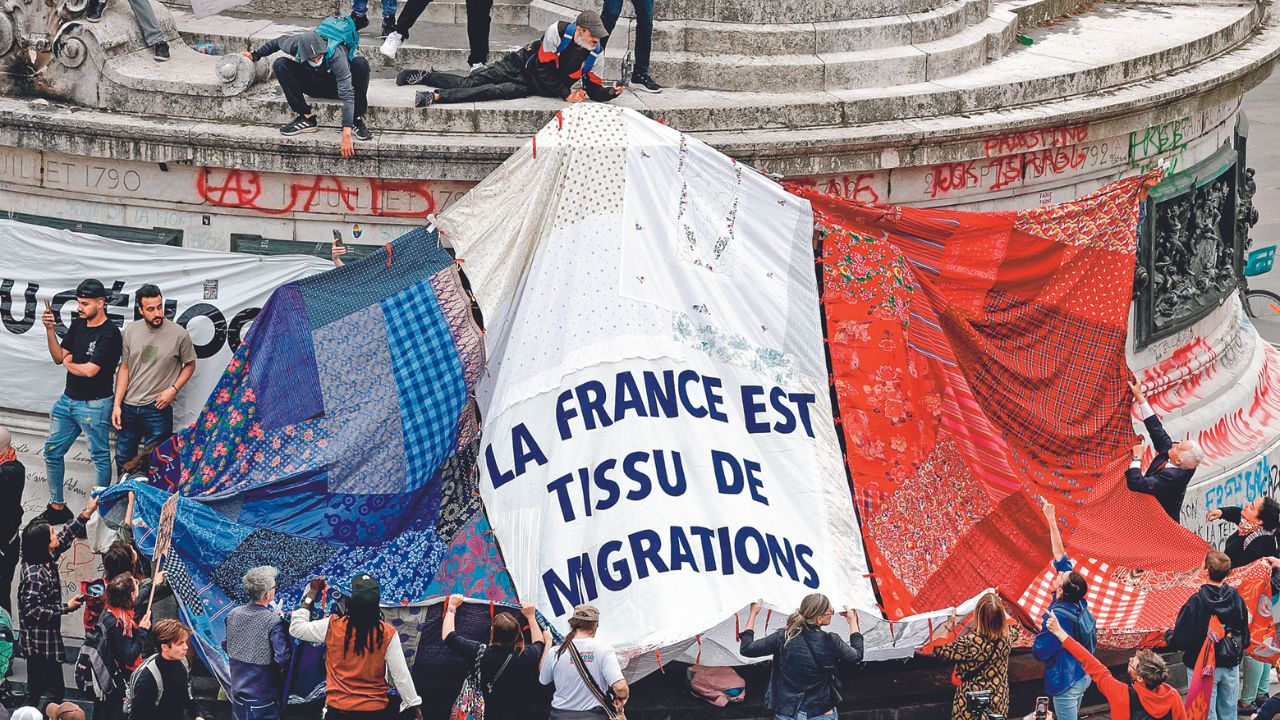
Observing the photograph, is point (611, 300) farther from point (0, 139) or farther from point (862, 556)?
point (0, 139)

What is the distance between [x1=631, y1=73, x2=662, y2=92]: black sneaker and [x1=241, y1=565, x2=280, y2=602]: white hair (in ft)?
18.9

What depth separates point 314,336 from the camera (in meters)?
14.7

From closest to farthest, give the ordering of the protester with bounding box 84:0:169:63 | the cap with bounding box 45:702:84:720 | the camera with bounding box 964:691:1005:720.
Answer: the cap with bounding box 45:702:84:720, the camera with bounding box 964:691:1005:720, the protester with bounding box 84:0:169:63

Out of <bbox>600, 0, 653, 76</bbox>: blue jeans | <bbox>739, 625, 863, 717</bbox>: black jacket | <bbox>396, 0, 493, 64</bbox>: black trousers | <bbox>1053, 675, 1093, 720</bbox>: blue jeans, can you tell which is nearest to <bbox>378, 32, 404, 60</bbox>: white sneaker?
<bbox>396, 0, 493, 64</bbox>: black trousers

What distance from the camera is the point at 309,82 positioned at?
50.8 ft

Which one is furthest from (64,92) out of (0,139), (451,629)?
(451,629)

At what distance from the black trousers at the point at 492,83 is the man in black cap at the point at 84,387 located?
3.07m

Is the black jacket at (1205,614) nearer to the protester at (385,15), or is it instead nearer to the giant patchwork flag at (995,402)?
the giant patchwork flag at (995,402)

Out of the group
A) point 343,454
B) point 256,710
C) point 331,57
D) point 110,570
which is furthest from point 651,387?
point 110,570

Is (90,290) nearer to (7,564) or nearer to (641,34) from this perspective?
(7,564)

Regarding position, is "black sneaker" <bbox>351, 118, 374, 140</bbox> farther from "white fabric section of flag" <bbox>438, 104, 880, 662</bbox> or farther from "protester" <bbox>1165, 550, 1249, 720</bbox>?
"protester" <bbox>1165, 550, 1249, 720</bbox>

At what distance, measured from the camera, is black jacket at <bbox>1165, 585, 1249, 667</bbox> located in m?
13.8

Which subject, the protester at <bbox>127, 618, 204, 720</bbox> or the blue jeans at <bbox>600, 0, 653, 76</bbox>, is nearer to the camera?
the protester at <bbox>127, 618, 204, 720</bbox>

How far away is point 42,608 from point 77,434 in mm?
2488
